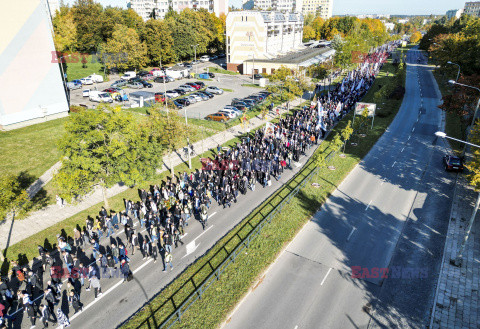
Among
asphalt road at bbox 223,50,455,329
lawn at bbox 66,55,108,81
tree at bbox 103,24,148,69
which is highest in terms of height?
tree at bbox 103,24,148,69

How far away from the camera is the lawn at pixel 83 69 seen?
60.9m

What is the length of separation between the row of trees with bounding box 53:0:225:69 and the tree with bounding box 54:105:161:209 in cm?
4751

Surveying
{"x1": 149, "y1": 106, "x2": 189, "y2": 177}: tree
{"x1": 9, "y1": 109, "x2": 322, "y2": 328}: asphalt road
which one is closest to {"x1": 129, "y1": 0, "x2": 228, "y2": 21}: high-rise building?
{"x1": 149, "y1": 106, "x2": 189, "y2": 177}: tree

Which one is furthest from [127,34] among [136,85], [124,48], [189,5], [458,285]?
[189,5]

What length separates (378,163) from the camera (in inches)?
1150

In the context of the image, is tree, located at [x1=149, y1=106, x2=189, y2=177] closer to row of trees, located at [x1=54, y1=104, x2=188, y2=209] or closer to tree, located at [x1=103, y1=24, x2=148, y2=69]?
row of trees, located at [x1=54, y1=104, x2=188, y2=209]

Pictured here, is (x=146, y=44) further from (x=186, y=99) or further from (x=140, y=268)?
(x=140, y=268)

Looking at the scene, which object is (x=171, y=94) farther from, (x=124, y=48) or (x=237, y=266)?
(x=237, y=266)

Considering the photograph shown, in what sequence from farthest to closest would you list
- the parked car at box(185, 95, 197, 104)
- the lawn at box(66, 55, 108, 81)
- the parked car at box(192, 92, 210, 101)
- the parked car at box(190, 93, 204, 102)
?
1. the lawn at box(66, 55, 108, 81)
2. the parked car at box(192, 92, 210, 101)
3. the parked car at box(190, 93, 204, 102)
4. the parked car at box(185, 95, 197, 104)

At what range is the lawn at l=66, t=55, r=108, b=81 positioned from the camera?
60869mm

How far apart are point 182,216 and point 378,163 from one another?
20350 millimetres

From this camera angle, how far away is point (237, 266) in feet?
52.1

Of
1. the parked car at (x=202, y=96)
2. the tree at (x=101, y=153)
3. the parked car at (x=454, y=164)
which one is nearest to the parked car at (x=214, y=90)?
the parked car at (x=202, y=96)

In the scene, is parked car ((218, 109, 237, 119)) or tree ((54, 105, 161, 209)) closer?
tree ((54, 105, 161, 209))
